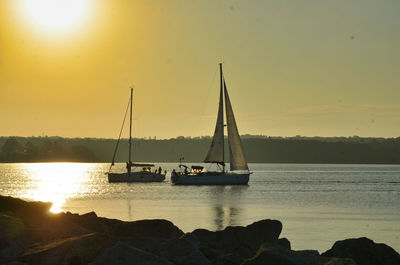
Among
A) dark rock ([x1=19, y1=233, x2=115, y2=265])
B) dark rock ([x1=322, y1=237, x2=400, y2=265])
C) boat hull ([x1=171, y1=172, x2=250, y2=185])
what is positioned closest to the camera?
dark rock ([x1=19, y1=233, x2=115, y2=265])

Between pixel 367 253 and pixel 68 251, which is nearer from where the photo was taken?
pixel 68 251

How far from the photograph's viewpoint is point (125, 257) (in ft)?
50.0

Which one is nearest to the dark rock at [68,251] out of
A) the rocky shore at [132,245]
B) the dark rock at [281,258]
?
the rocky shore at [132,245]

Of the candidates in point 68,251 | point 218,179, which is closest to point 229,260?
point 68,251

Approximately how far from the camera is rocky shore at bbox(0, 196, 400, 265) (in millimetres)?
16062

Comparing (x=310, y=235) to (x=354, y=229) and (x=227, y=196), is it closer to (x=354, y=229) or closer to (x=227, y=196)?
(x=354, y=229)

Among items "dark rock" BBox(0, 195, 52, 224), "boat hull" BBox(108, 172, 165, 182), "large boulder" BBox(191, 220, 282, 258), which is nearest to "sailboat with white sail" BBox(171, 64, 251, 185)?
"boat hull" BBox(108, 172, 165, 182)

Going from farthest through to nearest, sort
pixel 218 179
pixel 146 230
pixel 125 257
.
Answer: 1. pixel 218 179
2. pixel 146 230
3. pixel 125 257

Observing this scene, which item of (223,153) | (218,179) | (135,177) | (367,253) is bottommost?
(367,253)

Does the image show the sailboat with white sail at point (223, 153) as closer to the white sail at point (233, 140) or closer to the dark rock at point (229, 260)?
the white sail at point (233, 140)

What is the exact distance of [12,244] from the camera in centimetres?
1702

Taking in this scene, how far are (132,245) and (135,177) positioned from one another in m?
88.2

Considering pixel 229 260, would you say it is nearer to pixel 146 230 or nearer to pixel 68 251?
pixel 146 230

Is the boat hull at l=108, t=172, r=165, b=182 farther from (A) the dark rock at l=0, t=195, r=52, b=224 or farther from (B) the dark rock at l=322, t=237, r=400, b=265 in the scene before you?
(B) the dark rock at l=322, t=237, r=400, b=265
